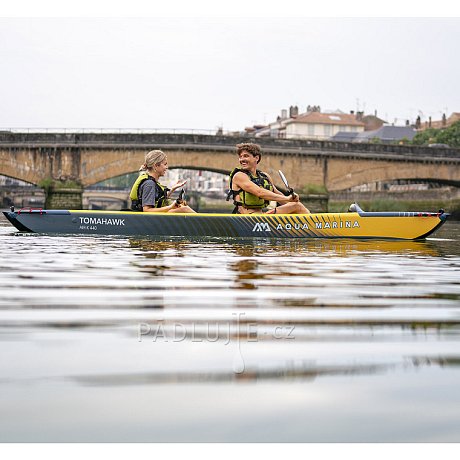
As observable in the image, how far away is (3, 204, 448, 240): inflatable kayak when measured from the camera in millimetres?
13273

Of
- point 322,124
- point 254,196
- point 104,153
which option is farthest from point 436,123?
point 254,196

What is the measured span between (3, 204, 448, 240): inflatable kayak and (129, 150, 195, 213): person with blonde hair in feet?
0.83

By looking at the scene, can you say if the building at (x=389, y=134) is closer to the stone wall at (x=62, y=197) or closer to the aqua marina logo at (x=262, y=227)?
the stone wall at (x=62, y=197)

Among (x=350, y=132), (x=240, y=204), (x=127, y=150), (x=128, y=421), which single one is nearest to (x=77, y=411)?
(x=128, y=421)

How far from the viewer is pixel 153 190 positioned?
13.2 metres

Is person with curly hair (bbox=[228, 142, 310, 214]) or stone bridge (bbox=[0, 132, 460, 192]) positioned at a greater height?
stone bridge (bbox=[0, 132, 460, 192])

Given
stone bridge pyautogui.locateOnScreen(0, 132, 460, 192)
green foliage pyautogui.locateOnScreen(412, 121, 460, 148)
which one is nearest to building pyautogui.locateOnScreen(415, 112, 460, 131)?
green foliage pyautogui.locateOnScreen(412, 121, 460, 148)

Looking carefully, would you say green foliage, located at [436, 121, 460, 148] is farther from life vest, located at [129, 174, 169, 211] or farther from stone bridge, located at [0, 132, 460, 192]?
life vest, located at [129, 174, 169, 211]

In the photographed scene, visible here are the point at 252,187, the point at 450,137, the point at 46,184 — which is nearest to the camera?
the point at 252,187

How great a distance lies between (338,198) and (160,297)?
65.9m

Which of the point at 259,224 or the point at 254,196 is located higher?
the point at 254,196

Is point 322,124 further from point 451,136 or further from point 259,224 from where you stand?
point 259,224

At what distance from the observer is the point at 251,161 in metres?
12.7

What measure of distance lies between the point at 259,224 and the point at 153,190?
1772 mm
